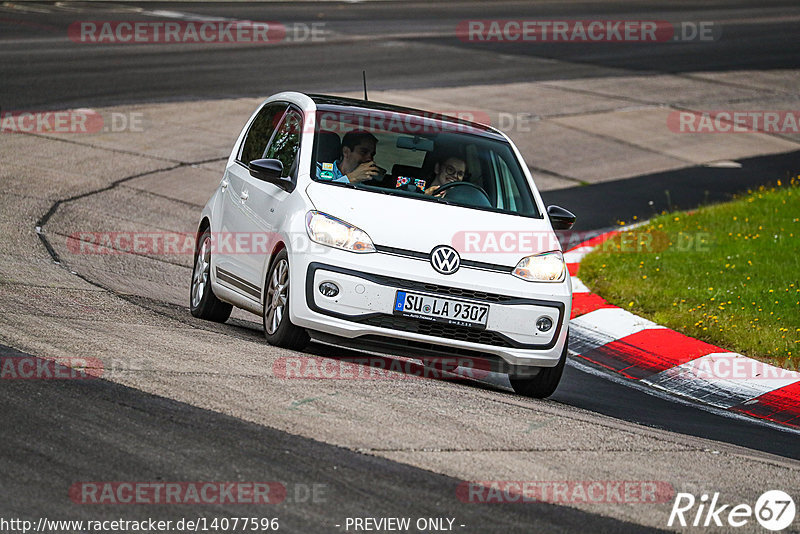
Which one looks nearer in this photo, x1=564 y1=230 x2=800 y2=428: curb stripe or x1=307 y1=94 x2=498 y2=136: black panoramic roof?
x1=564 y1=230 x2=800 y2=428: curb stripe

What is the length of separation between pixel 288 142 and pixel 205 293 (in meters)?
1.39

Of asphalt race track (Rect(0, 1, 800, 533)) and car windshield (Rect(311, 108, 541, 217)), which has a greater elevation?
car windshield (Rect(311, 108, 541, 217))

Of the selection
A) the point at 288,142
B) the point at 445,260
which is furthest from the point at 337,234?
the point at 288,142

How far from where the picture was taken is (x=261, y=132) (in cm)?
928

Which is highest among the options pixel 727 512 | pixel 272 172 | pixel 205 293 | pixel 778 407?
pixel 272 172

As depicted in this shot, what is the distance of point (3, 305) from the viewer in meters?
7.70

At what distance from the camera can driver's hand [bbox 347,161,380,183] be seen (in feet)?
27.0

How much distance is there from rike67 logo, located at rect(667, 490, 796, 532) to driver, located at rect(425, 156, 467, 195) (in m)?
3.55

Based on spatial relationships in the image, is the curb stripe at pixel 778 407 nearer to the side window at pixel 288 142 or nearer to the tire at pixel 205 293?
the side window at pixel 288 142

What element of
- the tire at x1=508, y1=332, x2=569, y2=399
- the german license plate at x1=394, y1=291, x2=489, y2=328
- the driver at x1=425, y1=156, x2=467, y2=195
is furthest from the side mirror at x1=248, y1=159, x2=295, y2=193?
the tire at x1=508, y1=332, x2=569, y2=399

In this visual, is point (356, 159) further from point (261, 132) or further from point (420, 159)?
point (261, 132)

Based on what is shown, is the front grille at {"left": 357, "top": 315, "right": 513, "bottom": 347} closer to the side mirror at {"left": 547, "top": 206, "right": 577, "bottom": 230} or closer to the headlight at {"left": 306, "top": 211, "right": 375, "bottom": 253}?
the headlight at {"left": 306, "top": 211, "right": 375, "bottom": 253}

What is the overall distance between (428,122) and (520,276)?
1.78m

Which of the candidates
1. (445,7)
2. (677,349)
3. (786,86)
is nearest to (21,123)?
(677,349)
